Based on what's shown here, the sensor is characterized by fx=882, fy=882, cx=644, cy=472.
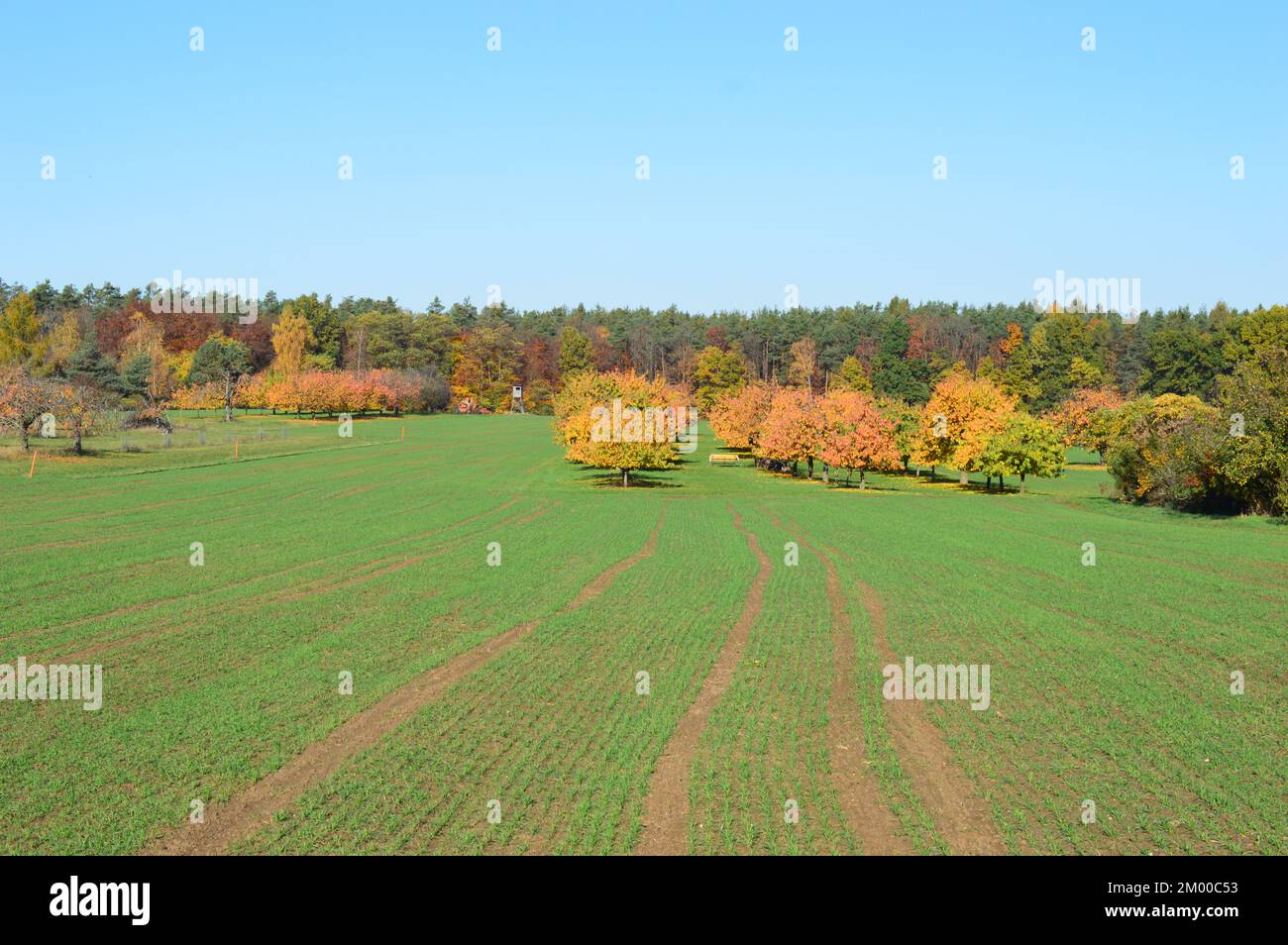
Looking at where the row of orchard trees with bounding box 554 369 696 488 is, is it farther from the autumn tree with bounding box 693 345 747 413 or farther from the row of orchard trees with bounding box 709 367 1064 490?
the autumn tree with bounding box 693 345 747 413

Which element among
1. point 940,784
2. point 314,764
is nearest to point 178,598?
point 314,764

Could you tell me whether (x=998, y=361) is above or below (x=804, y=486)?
above

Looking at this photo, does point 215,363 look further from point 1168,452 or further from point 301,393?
point 1168,452

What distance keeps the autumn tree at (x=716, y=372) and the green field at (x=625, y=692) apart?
4890 inches

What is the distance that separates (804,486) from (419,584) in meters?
47.9

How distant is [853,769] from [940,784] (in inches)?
47.1

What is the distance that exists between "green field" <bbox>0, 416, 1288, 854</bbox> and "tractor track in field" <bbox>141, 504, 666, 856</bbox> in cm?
7

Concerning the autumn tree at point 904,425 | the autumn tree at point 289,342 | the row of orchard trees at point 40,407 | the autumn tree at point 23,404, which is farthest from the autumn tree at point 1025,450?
the autumn tree at point 289,342

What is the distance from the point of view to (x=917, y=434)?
79062 mm

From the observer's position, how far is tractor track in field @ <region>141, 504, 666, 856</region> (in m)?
10.1

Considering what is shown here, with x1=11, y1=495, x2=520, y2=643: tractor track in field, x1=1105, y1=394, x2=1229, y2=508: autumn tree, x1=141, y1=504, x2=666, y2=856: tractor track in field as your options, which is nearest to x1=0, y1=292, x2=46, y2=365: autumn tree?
x1=11, y1=495, x2=520, y2=643: tractor track in field

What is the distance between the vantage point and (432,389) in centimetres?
15550
